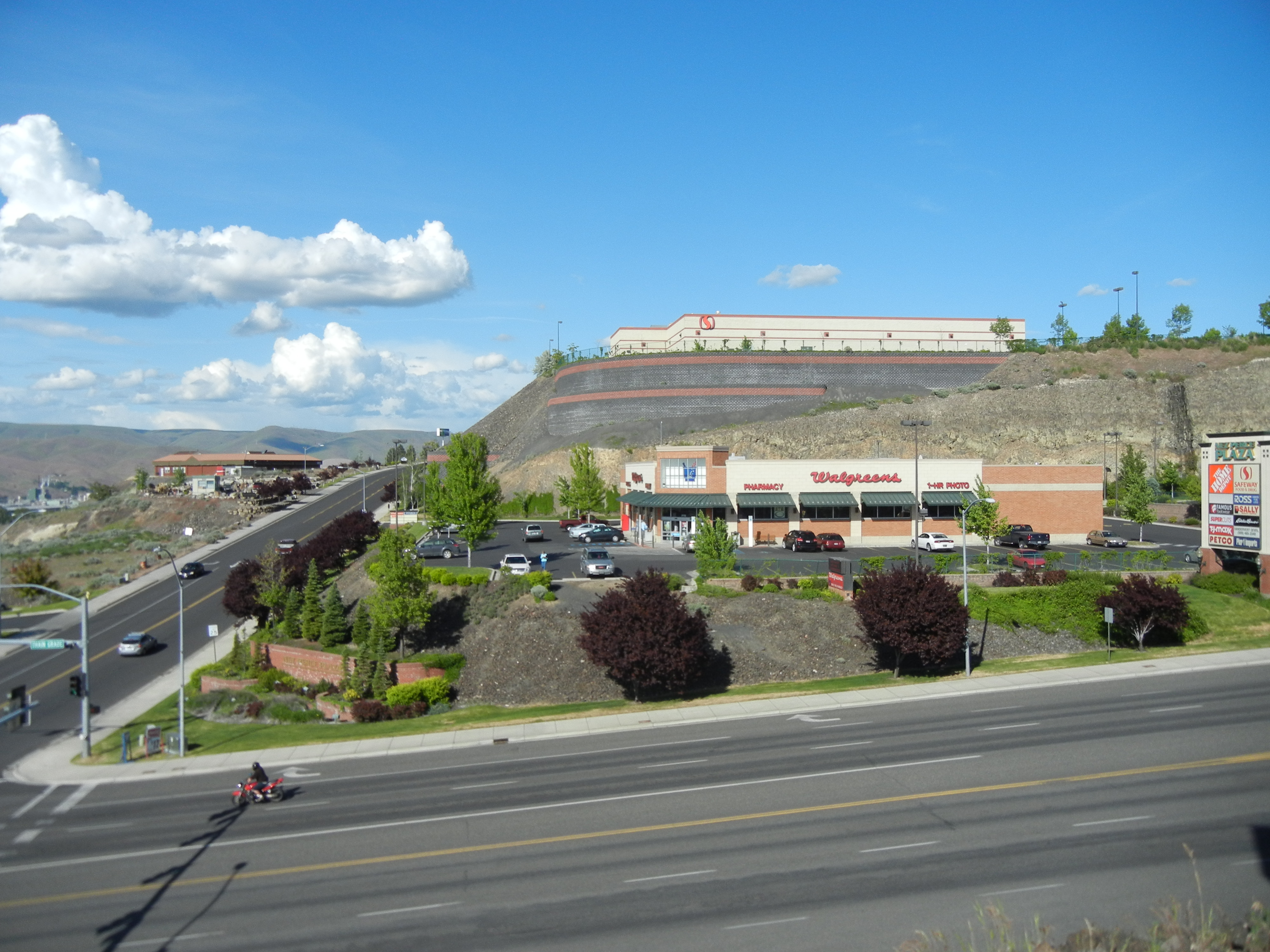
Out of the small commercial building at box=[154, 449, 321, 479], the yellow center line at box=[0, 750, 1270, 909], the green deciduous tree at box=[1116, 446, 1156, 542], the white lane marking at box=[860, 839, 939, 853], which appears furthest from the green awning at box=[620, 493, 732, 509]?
the small commercial building at box=[154, 449, 321, 479]

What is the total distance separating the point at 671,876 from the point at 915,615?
22856 mm

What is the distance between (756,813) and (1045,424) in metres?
99.1

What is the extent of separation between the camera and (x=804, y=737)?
2892 centimetres

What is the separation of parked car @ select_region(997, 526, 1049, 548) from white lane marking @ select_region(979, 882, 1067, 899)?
4771 centimetres

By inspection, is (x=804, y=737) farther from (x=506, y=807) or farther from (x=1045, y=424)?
(x=1045, y=424)

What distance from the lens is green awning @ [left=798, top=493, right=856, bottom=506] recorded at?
6562cm

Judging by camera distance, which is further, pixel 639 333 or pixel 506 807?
pixel 639 333

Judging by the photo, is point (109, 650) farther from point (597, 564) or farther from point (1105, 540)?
point (1105, 540)

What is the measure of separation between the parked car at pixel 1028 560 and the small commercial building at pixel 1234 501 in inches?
331

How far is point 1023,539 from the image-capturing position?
62.1 meters

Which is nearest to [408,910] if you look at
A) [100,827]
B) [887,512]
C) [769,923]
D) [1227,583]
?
[769,923]

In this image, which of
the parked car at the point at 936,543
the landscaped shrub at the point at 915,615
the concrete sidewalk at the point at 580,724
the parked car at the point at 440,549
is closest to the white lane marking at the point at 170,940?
the concrete sidewalk at the point at 580,724

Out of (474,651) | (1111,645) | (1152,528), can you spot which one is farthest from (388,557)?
(1152,528)

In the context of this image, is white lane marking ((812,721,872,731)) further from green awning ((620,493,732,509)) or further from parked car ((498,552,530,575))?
green awning ((620,493,732,509))
